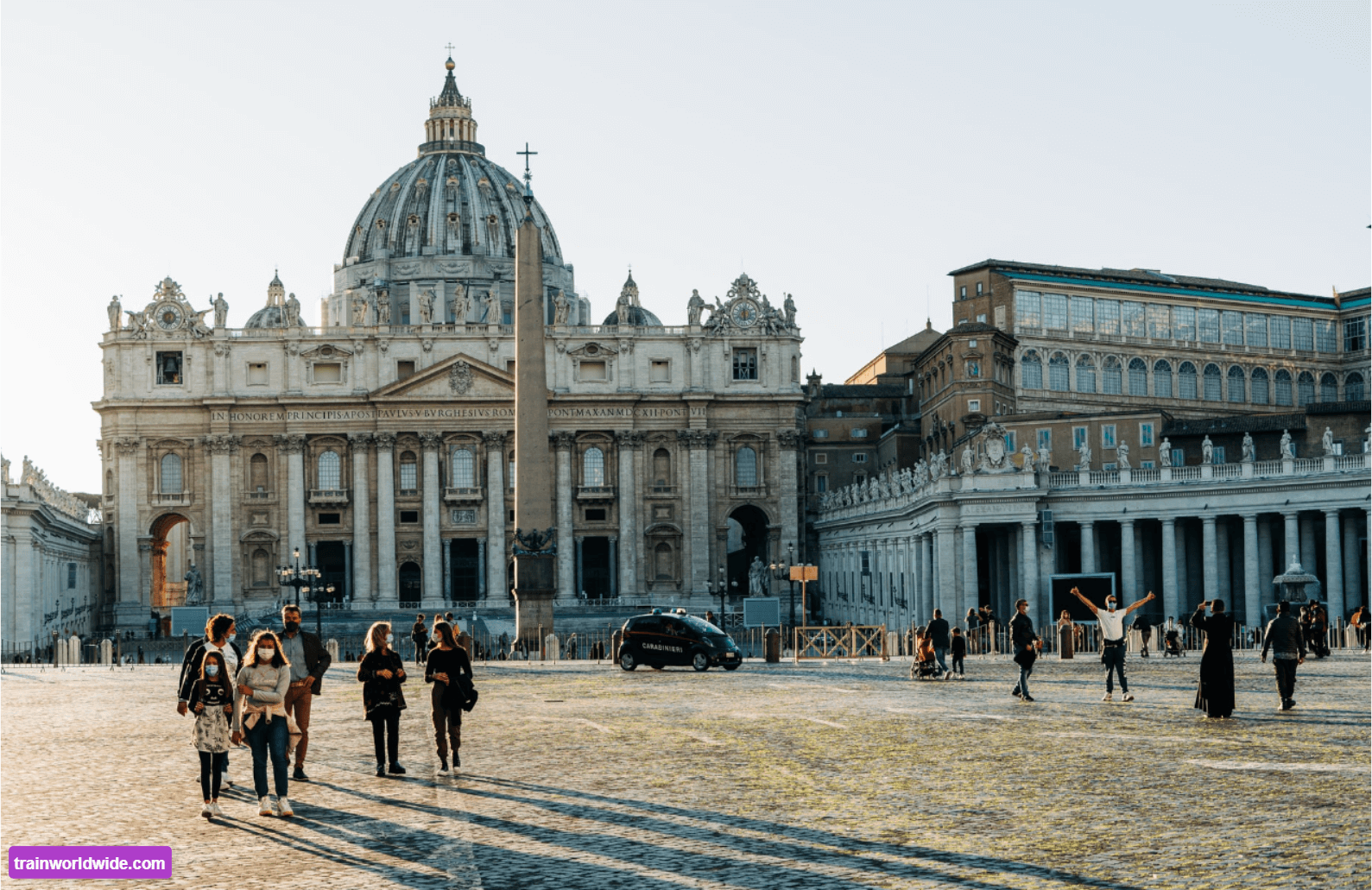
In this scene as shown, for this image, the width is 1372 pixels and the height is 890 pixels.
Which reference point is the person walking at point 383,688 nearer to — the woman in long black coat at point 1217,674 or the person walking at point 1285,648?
the woman in long black coat at point 1217,674

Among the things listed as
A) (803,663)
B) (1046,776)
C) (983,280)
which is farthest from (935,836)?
(983,280)

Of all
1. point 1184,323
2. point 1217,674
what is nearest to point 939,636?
point 1217,674

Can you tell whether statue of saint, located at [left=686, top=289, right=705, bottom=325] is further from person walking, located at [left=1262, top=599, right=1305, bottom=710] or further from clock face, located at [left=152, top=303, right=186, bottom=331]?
person walking, located at [left=1262, top=599, right=1305, bottom=710]

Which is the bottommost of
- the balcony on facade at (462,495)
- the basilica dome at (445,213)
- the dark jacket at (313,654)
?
the dark jacket at (313,654)

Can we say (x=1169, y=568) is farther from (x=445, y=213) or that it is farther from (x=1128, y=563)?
(x=445, y=213)

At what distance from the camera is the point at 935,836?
1464 centimetres

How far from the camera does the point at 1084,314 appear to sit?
95.4m

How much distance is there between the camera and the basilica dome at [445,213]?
448ft

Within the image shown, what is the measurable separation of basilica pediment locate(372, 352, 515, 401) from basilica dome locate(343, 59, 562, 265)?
1342 inches

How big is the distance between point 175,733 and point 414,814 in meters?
10.6

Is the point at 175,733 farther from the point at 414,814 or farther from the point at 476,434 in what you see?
the point at 476,434

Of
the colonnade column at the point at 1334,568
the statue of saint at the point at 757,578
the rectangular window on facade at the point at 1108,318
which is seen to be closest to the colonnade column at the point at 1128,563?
the colonnade column at the point at 1334,568

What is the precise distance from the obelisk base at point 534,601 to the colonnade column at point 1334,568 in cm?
2795

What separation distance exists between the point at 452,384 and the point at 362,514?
939 cm
